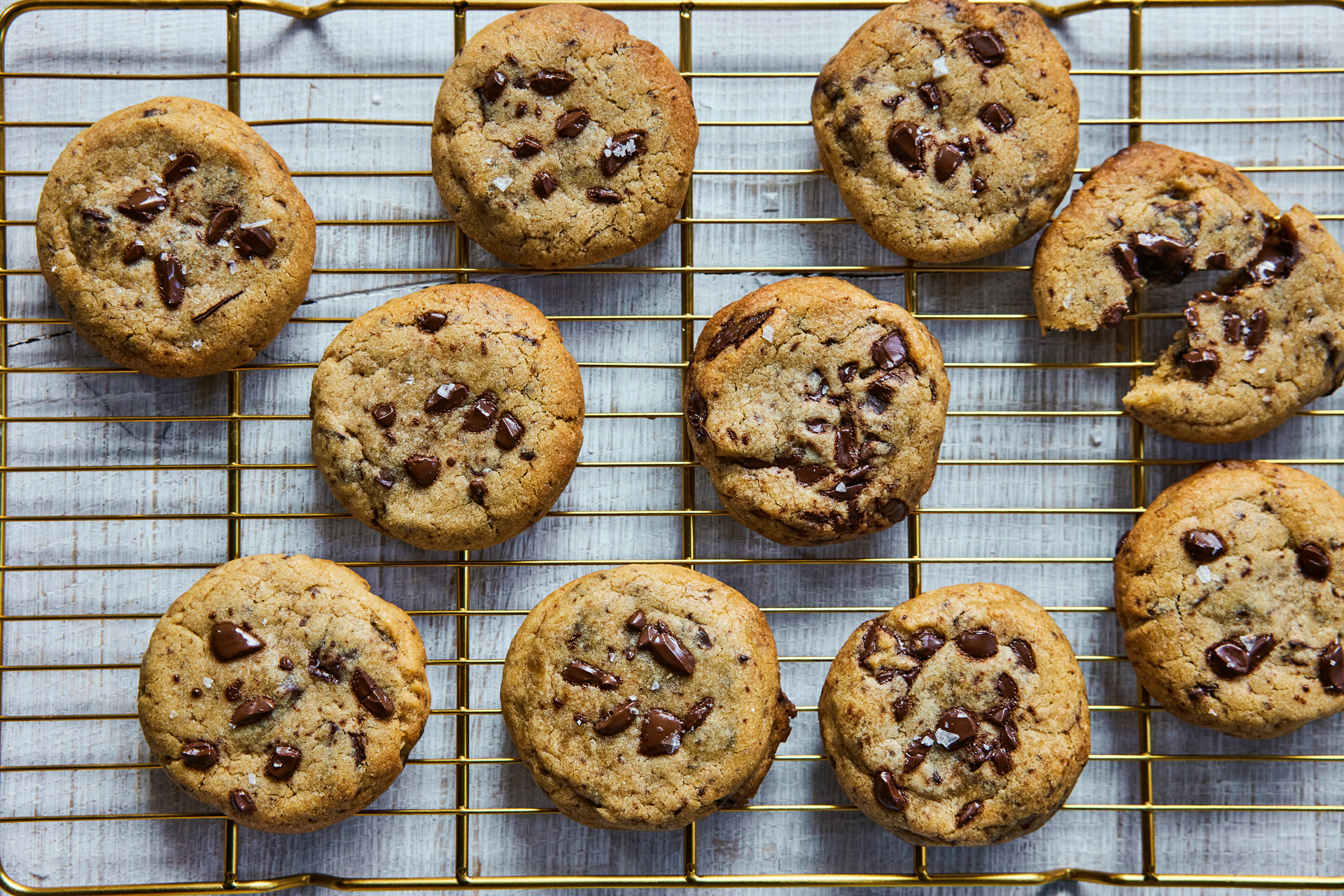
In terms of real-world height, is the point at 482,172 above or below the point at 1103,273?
above

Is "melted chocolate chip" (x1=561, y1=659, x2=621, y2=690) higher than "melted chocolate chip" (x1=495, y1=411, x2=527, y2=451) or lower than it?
lower

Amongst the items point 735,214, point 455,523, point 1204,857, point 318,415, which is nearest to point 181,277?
point 318,415

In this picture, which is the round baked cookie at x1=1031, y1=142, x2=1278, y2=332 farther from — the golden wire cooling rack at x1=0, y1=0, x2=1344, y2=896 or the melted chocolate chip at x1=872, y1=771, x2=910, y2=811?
the melted chocolate chip at x1=872, y1=771, x2=910, y2=811

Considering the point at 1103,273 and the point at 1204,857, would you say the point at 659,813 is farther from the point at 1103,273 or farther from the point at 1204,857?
the point at 1103,273

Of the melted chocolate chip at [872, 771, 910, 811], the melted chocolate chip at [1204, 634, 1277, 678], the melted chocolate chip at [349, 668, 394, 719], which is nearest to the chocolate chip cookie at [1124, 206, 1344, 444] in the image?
the melted chocolate chip at [1204, 634, 1277, 678]

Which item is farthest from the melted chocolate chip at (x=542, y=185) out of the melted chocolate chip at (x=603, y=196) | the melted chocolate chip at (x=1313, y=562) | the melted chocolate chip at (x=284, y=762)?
the melted chocolate chip at (x=1313, y=562)

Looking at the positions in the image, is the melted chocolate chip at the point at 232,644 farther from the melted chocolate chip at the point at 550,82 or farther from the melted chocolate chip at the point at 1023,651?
the melted chocolate chip at the point at 1023,651

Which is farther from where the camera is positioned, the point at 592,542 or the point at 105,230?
the point at 592,542
